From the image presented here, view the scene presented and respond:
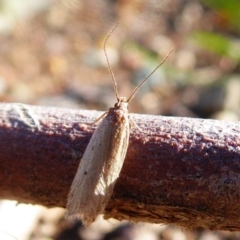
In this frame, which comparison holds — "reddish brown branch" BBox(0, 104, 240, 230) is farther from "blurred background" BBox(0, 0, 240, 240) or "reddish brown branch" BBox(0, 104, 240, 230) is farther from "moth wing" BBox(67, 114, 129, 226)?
"blurred background" BBox(0, 0, 240, 240)

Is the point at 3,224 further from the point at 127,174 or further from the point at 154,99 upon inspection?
the point at 154,99

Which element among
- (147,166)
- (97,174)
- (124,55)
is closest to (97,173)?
(97,174)

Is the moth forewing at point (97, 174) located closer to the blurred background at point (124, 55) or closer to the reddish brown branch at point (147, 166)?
the reddish brown branch at point (147, 166)

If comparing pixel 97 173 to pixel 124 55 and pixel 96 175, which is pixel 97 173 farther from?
pixel 124 55

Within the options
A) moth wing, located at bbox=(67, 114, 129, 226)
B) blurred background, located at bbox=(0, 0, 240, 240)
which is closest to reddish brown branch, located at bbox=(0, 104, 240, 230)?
moth wing, located at bbox=(67, 114, 129, 226)

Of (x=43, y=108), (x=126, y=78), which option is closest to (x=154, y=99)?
(x=126, y=78)
